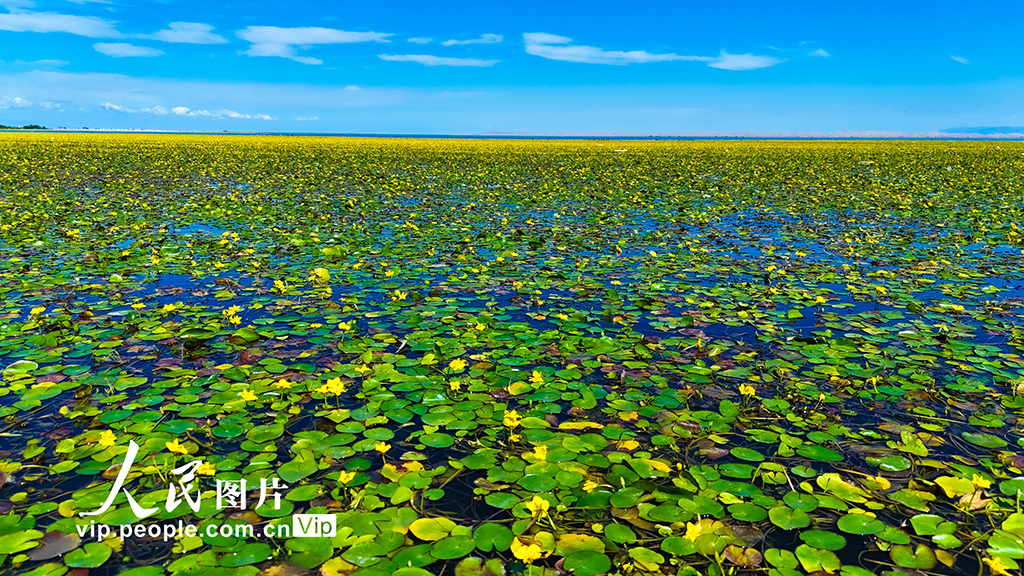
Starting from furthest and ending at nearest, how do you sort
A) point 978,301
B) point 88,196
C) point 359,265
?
point 88,196 < point 359,265 < point 978,301

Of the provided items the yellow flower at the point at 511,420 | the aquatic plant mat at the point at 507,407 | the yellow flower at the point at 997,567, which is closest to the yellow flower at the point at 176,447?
the aquatic plant mat at the point at 507,407

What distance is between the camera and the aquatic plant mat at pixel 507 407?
2.43m

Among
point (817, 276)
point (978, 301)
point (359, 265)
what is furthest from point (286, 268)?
point (978, 301)

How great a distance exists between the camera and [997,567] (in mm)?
2154

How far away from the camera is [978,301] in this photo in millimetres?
5832

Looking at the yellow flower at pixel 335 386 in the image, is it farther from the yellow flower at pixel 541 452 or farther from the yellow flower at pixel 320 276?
the yellow flower at pixel 320 276

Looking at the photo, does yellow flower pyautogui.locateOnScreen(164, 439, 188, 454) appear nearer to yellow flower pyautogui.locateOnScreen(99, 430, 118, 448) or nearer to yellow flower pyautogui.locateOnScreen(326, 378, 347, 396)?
yellow flower pyautogui.locateOnScreen(99, 430, 118, 448)

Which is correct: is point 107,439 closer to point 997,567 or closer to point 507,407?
point 507,407

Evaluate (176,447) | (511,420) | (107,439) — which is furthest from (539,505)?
(107,439)

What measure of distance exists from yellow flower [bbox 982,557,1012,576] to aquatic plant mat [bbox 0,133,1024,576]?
1 centimetres

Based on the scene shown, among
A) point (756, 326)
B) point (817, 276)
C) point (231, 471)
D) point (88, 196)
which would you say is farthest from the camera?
point (88, 196)

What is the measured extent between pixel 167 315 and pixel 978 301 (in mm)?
8172

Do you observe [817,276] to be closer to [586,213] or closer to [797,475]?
[797,475]

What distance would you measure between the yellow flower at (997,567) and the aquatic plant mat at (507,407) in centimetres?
1
